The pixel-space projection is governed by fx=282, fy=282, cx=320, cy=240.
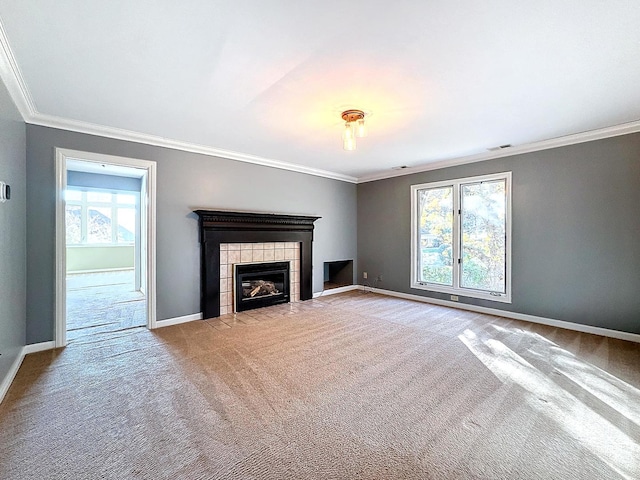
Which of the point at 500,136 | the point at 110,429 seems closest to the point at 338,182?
the point at 500,136

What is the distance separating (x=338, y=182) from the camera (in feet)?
20.0

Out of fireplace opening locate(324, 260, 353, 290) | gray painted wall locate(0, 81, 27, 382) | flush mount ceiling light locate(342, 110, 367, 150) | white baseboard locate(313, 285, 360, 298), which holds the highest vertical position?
flush mount ceiling light locate(342, 110, 367, 150)

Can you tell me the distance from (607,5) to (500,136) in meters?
2.25

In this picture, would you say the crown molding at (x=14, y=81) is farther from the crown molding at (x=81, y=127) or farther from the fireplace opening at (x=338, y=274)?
the fireplace opening at (x=338, y=274)

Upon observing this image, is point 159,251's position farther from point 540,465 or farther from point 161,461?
point 540,465

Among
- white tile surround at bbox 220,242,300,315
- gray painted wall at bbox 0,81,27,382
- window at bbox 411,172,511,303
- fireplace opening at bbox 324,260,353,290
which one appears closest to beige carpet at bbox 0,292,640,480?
gray painted wall at bbox 0,81,27,382

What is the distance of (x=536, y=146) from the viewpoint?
3949mm

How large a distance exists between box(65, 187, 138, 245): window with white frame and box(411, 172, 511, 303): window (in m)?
7.76

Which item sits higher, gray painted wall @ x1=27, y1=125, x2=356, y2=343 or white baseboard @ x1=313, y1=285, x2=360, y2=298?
gray painted wall @ x1=27, y1=125, x2=356, y2=343

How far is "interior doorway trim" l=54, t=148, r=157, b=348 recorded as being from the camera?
315 cm

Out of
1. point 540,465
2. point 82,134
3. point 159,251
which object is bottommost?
point 540,465

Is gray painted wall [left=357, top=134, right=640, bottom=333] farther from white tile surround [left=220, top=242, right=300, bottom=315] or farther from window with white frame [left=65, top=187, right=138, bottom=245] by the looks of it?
window with white frame [left=65, top=187, right=138, bottom=245]

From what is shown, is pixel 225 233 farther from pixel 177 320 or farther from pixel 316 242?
pixel 316 242

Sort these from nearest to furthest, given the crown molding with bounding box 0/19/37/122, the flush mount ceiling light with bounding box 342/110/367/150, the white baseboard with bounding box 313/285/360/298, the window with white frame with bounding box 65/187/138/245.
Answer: the crown molding with bounding box 0/19/37/122 < the flush mount ceiling light with bounding box 342/110/367/150 < the white baseboard with bounding box 313/285/360/298 < the window with white frame with bounding box 65/187/138/245
